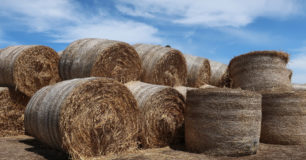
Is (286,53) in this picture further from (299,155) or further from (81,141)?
(81,141)

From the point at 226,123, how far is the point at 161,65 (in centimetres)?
255

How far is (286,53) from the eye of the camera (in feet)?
24.4

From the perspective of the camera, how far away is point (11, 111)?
679 cm

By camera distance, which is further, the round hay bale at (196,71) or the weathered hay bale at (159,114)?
the round hay bale at (196,71)

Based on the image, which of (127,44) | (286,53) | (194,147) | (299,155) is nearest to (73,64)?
(127,44)

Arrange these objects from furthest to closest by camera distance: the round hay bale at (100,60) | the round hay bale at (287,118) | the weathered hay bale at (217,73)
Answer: the weathered hay bale at (217,73) < the round hay bale at (287,118) < the round hay bale at (100,60)

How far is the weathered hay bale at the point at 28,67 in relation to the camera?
658 centimetres

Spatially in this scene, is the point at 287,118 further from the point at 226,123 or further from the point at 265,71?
the point at 226,123

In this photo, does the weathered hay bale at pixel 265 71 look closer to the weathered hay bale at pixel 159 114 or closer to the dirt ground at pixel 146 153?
the dirt ground at pixel 146 153

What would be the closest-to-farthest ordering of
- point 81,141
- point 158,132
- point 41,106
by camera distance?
1. point 81,141
2. point 41,106
3. point 158,132

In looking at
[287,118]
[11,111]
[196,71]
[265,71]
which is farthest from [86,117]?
[196,71]

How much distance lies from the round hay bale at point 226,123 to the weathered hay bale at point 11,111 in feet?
13.6

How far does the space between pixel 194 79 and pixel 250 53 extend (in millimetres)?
2063

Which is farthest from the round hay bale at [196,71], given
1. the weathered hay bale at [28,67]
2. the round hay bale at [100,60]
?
the weathered hay bale at [28,67]
